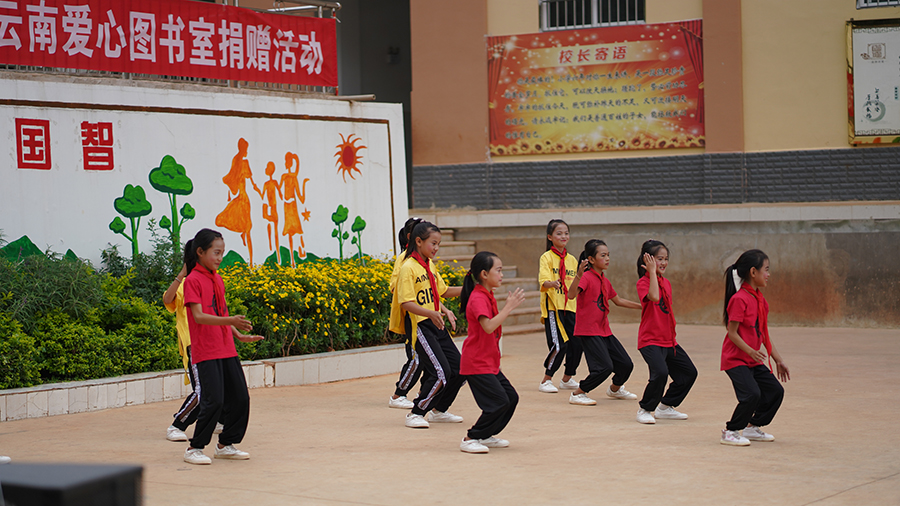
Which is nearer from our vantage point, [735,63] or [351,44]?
[735,63]

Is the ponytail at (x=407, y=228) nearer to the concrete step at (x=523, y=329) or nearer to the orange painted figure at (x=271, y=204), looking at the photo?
the orange painted figure at (x=271, y=204)

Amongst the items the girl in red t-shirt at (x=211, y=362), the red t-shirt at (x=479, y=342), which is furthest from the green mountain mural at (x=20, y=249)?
the red t-shirt at (x=479, y=342)

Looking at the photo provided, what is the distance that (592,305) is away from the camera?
829 centimetres

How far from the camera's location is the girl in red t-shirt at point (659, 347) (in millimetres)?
7422

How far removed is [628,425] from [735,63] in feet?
29.4

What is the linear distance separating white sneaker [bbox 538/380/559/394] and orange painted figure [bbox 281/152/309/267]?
11.9 feet

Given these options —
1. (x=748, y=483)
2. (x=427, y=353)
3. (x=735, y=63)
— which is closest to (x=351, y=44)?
(x=735, y=63)

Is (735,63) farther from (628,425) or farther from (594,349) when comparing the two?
(628,425)

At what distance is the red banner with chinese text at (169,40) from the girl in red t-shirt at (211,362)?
461 cm

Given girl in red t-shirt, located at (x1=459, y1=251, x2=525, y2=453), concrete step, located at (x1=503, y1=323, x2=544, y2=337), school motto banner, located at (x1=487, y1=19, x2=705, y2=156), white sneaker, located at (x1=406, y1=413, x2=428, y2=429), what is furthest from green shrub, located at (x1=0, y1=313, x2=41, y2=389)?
school motto banner, located at (x1=487, y1=19, x2=705, y2=156)

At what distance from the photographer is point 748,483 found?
5348 mm

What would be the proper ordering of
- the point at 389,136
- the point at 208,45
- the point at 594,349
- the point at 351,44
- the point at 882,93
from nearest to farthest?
1. the point at 594,349
2. the point at 208,45
3. the point at 389,136
4. the point at 882,93
5. the point at 351,44

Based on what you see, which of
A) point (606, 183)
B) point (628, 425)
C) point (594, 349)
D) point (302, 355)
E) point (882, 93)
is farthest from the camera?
point (606, 183)

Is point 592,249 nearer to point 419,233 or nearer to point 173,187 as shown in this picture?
point 419,233
